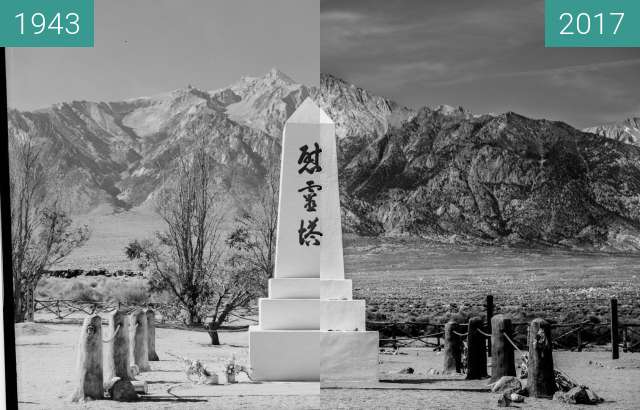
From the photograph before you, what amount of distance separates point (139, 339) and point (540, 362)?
182 inches

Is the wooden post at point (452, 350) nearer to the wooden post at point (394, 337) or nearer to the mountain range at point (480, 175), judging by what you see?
the wooden post at point (394, 337)

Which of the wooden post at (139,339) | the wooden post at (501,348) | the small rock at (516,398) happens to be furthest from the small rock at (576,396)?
the wooden post at (139,339)

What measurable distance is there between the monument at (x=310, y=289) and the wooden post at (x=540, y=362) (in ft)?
6.04

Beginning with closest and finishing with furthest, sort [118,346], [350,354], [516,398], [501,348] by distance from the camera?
[516,398] → [118,346] → [501,348] → [350,354]

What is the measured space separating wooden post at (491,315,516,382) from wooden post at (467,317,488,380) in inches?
20.5

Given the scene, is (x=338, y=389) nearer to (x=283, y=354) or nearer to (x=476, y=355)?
(x=283, y=354)

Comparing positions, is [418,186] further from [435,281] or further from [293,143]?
[293,143]

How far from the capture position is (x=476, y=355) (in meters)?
8.90

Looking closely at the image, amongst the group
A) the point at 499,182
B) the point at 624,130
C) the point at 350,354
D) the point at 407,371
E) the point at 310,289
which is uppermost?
the point at 624,130

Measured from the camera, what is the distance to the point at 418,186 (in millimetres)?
24750

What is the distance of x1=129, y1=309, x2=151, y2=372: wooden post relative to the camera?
9727mm

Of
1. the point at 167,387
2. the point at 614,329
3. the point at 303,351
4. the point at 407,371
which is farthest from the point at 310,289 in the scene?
the point at 614,329

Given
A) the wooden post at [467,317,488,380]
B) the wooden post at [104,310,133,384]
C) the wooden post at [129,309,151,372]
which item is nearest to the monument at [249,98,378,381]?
the wooden post at [467,317,488,380]

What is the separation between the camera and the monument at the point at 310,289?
881 centimetres
